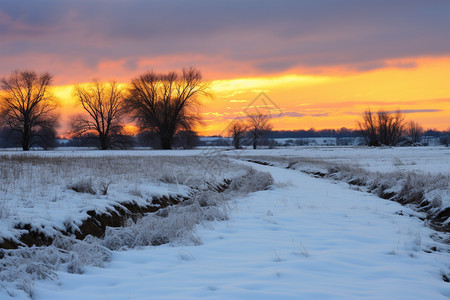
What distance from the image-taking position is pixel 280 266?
4125 mm

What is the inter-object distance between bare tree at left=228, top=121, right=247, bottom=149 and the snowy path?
89800mm

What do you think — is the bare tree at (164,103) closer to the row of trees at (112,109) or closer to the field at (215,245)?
the row of trees at (112,109)

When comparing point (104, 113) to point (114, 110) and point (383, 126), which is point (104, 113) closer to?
point (114, 110)

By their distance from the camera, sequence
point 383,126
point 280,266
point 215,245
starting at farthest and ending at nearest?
point 383,126 < point 215,245 < point 280,266

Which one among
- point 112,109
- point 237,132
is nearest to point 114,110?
point 112,109

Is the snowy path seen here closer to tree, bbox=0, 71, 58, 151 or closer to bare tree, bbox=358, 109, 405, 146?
tree, bbox=0, 71, 58, 151

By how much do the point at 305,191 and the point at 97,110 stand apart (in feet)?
164

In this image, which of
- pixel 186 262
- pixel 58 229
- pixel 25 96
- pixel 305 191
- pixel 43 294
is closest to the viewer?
pixel 43 294

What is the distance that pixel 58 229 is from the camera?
580 centimetres

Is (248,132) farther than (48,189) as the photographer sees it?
Yes

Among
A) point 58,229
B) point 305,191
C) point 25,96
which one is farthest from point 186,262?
point 25,96

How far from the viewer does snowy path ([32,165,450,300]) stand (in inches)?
133

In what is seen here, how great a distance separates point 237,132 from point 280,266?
9359cm

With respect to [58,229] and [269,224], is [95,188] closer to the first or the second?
[58,229]
